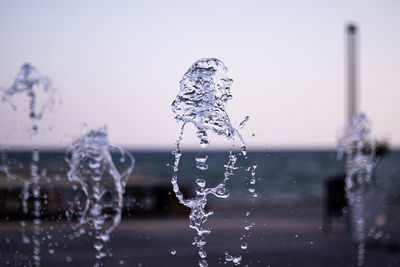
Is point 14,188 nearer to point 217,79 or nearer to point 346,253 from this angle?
point 346,253

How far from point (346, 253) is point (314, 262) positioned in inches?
39.6

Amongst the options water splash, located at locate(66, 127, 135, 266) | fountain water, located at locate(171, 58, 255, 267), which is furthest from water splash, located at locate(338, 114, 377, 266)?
fountain water, located at locate(171, 58, 255, 267)

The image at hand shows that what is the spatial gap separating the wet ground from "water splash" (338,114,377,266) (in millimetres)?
339

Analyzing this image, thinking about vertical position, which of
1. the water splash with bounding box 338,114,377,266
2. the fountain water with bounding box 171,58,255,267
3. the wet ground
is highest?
the fountain water with bounding box 171,58,255,267

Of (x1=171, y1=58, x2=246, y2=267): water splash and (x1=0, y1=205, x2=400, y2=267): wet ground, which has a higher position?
(x1=171, y1=58, x2=246, y2=267): water splash

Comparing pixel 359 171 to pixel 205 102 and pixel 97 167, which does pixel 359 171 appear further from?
pixel 205 102

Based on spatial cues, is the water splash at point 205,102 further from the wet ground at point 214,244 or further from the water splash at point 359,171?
the water splash at point 359,171

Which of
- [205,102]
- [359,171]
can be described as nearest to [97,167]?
[205,102]

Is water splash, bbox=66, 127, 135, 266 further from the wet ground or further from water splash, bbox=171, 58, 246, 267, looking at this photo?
water splash, bbox=171, 58, 246, 267

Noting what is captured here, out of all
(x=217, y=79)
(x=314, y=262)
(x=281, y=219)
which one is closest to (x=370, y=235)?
(x=314, y=262)

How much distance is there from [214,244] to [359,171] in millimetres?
Result: 4064

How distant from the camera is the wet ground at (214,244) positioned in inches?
A: 299

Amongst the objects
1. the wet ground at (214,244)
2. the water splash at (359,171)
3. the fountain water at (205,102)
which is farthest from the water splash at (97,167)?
the water splash at (359,171)

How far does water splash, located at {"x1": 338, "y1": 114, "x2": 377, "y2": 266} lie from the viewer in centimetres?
929
